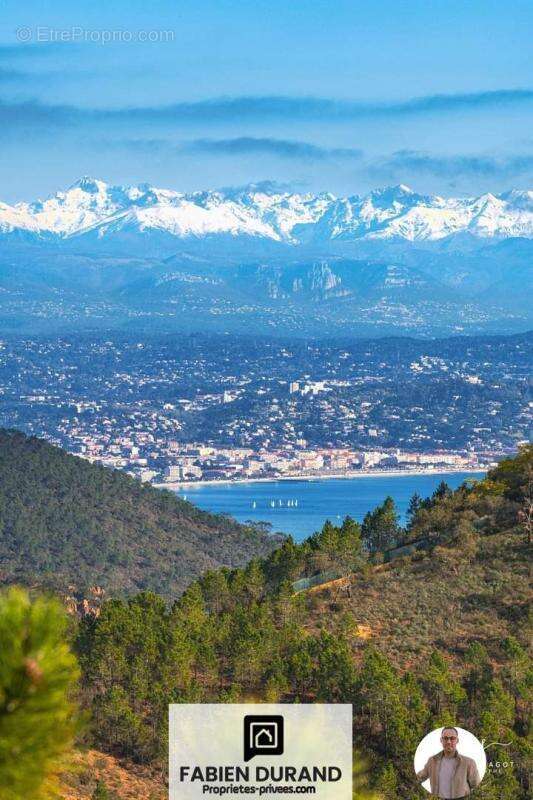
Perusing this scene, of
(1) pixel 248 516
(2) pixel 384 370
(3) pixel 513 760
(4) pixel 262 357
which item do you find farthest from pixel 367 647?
(4) pixel 262 357

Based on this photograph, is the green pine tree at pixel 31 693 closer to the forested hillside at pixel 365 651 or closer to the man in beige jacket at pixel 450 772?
the man in beige jacket at pixel 450 772

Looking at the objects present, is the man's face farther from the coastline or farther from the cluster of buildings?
the coastline

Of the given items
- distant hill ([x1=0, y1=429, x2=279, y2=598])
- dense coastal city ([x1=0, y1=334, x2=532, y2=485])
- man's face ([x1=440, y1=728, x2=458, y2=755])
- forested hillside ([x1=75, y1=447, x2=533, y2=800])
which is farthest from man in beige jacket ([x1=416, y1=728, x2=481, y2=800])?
dense coastal city ([x1=0, y1=334, x2=532, y2=485])

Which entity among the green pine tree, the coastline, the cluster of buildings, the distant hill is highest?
the cluster of buildings

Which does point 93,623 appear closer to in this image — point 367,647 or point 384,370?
point 367,647

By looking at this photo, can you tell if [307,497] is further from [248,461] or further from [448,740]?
[448,740]

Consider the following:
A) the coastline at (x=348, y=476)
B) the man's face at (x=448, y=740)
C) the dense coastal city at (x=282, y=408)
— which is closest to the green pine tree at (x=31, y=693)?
the man's face at (x=448, y=740)

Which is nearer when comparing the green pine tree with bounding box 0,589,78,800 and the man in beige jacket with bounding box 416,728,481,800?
the green pine tree with bounding box 0,589,78,800
